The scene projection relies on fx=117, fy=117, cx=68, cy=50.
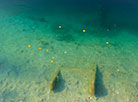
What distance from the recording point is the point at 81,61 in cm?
786

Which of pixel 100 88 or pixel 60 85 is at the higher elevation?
pixel 60 85

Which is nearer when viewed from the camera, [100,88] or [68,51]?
[100,88]

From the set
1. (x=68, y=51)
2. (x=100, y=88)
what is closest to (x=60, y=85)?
(x=100, y=88)

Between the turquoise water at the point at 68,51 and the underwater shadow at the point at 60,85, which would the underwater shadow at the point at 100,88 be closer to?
the turquoise water at the point at 68,51

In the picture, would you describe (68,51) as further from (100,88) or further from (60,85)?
(100,88)

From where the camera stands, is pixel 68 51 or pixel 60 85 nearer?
pixel 60 85

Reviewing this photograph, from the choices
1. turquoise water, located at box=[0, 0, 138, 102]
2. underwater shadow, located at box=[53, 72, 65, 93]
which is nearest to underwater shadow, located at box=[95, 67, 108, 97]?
turquoise water, located at box=[0, 0, 138, 102]

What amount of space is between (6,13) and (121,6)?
49.8 feet

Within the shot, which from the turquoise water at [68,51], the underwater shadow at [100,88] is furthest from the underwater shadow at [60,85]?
the underwater shadow at [100,88]

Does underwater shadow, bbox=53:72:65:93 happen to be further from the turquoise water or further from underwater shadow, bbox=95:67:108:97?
underwater shadow, bbox=95:67:108:97

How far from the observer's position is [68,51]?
866 cm

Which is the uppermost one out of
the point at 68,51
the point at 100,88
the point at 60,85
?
the point at 68,51

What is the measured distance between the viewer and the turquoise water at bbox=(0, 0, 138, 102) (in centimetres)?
578

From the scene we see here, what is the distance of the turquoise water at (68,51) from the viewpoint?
5781 mm
